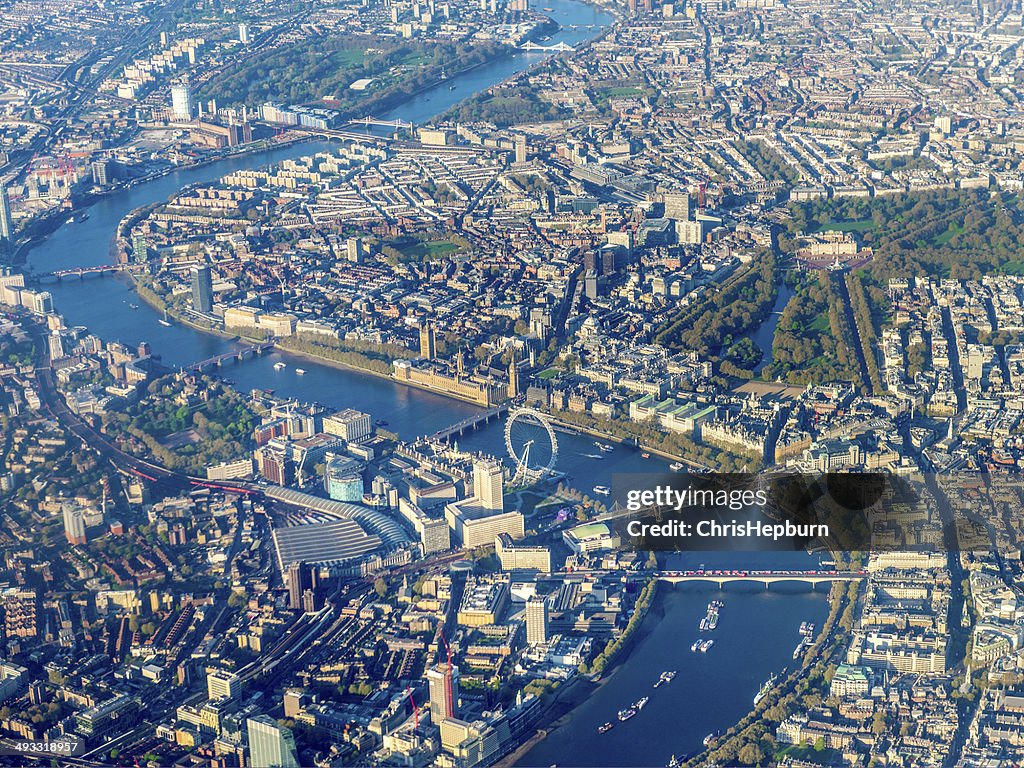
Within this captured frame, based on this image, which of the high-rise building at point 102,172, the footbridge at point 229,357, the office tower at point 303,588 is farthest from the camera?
the high-rise building at point 102,172

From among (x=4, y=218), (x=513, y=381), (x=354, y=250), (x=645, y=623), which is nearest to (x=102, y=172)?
(x=4, y=218)

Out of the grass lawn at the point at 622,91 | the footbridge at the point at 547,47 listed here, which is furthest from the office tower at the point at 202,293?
the footbridge at the point at 547,47

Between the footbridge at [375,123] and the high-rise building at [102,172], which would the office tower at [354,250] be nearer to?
the high-rise building at [102,172]

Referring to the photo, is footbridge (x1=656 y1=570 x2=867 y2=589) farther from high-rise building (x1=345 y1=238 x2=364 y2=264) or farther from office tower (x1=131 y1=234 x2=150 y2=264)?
office tower (x1=131 y1=234 x2=150 y2=264)

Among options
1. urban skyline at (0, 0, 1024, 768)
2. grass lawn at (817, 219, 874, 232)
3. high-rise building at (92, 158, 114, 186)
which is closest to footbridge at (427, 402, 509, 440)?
urban skyline at (0, 0, 1024, 768)

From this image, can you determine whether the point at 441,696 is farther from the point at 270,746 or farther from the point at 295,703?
the point at 270,746

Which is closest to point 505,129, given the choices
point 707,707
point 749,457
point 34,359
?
point 34,359
